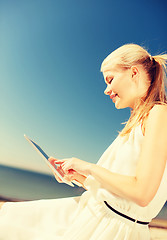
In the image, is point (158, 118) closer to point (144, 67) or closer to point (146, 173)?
point (146, 173)

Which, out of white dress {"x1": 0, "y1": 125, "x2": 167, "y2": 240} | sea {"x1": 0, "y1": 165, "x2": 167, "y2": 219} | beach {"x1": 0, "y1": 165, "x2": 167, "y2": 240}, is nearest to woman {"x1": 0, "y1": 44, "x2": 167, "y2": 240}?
white dress {"x1": 0, "y1": 125, "x2": 167, "y2": 240}

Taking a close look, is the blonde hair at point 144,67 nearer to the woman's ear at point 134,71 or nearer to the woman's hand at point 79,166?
the woman's ear at point 134,71

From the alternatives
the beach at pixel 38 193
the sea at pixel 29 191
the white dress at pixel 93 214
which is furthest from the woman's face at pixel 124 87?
the sea at pixel 29 191

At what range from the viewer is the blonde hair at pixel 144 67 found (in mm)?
801

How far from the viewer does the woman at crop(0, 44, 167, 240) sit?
21.3 inches

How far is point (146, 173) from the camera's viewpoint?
20.6 inches

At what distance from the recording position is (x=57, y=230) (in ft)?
2.23

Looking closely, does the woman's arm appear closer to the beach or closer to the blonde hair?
the blonde hair

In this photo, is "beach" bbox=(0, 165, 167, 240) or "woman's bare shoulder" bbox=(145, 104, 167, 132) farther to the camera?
"beach" bbox=(0, 165, 167, 240)

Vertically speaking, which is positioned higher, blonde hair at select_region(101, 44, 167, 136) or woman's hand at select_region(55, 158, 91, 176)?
blonde hair at select_region(101, 44, 167, 136)

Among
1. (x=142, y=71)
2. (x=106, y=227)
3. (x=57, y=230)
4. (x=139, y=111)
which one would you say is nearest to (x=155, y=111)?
(x=139, y=111)

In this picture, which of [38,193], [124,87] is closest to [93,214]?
[124,87]

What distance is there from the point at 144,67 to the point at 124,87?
13cm

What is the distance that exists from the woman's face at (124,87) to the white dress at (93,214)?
16 centimetres
